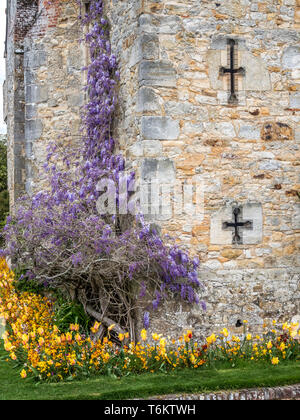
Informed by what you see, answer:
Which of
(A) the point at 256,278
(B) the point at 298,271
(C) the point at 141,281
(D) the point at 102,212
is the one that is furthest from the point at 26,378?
(B) the point at 298,271

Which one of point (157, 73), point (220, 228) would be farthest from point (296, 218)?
point (157, 73)

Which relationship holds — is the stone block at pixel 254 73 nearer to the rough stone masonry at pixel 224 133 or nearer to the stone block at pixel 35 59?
the rough stone masonry at pixel 224 133

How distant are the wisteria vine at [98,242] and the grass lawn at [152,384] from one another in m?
1.22

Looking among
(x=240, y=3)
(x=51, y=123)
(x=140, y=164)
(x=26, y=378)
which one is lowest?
(x=26, y=378)

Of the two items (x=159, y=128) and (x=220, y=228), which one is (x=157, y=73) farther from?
(x=220, y=228)

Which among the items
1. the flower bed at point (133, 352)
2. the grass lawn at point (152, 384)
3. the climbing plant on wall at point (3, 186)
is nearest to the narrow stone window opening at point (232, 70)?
the flower bed at point (133, 352)

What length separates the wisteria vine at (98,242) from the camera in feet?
22.8

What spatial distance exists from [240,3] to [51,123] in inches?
160

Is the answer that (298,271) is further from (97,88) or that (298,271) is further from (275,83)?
(97,88)

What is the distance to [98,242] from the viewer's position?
6863 millimetres

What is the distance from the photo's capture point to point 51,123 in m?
10.1

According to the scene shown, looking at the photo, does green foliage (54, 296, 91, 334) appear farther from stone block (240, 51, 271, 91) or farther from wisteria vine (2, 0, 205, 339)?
stone block (240, 51, 271, 91)

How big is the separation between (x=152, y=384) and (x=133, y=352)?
0.82 meters

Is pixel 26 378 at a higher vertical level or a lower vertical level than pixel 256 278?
lower
